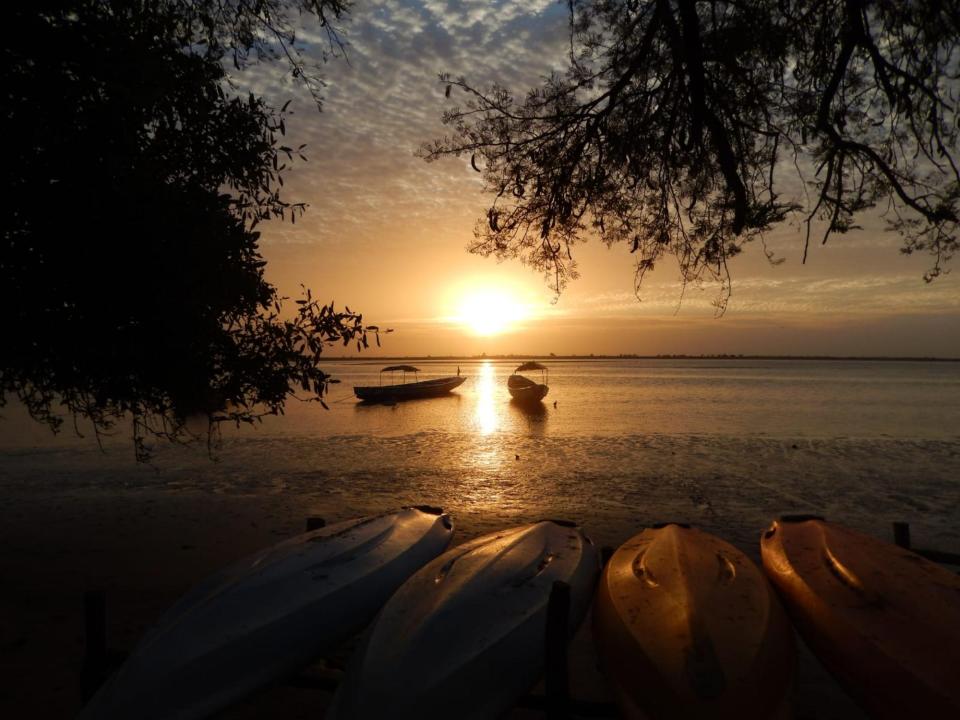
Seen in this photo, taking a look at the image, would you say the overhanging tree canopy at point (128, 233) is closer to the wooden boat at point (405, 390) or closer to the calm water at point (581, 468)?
the calm water at point (581, 468)

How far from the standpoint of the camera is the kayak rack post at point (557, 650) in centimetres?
371

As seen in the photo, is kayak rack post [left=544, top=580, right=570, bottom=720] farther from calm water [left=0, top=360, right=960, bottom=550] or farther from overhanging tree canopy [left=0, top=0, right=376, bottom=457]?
calm water [left=0, top=360, right=960, bottom=550]

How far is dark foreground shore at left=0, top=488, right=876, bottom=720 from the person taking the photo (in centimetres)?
498

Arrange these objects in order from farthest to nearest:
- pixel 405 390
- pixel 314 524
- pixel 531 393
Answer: pixel 405 390 → pixel 531 393 → pixel 314 524

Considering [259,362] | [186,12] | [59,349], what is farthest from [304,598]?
[186,12]

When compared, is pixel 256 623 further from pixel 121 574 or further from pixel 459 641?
pixel 121 574

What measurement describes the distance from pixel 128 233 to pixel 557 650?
203 inches

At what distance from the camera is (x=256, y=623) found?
13.6 ft

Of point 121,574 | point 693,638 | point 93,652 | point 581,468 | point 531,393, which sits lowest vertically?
point 581,468

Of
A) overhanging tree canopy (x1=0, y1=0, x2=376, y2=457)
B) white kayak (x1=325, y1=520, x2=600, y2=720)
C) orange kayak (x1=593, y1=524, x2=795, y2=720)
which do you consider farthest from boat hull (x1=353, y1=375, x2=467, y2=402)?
orange kayak (x1=593, y1=524, x2=795, y2=720)

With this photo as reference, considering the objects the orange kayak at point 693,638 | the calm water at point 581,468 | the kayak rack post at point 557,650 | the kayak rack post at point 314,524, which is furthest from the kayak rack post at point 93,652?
the calm water at point 581,468

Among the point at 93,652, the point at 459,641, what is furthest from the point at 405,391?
the point at 459,641

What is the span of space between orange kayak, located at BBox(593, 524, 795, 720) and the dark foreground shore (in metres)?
0.43

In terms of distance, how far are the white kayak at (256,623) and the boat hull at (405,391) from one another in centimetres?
3550
